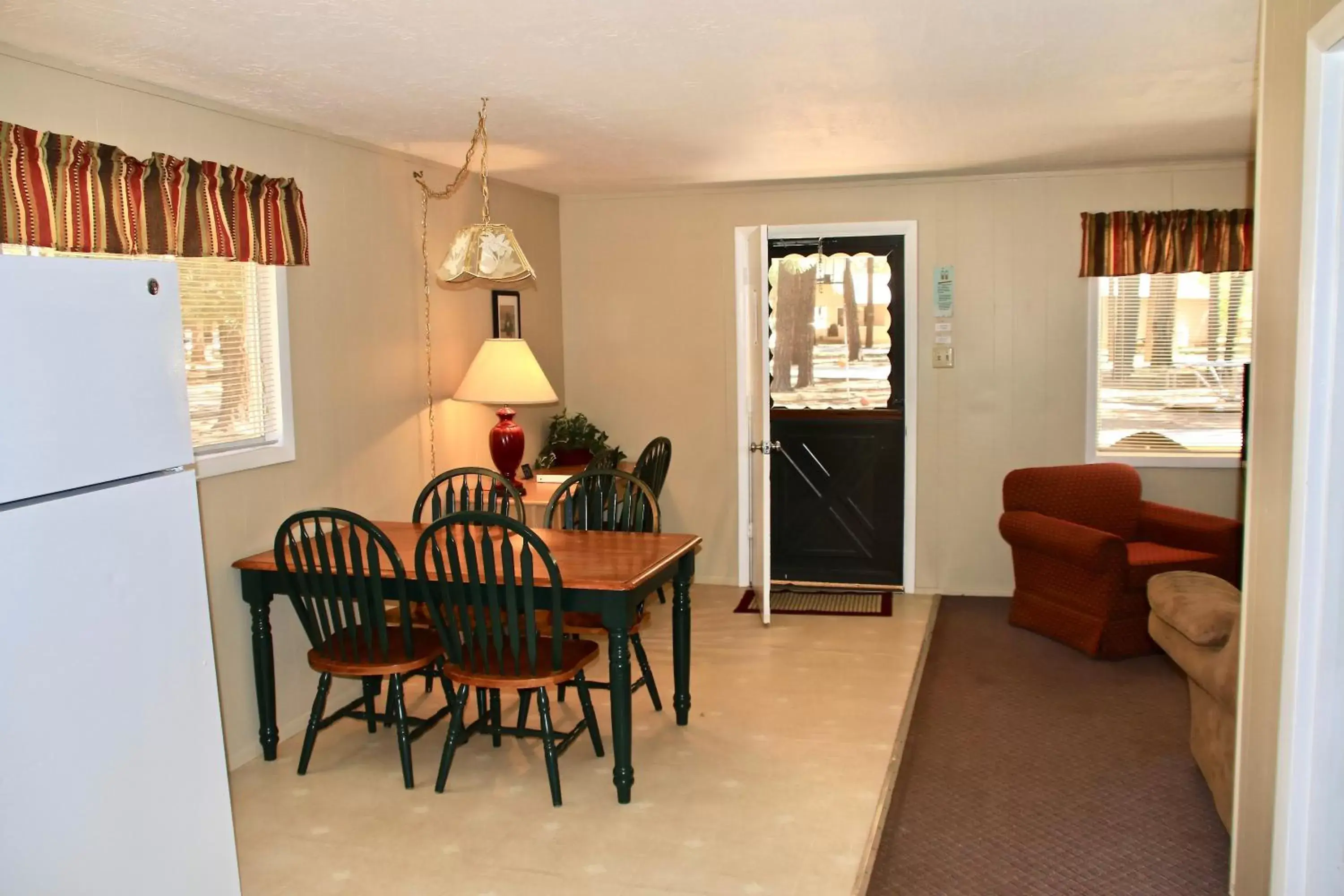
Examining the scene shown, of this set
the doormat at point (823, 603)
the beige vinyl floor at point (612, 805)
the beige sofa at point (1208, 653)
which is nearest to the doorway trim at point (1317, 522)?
the beige sofa at point (1208, 653)

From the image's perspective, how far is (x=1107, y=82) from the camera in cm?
347

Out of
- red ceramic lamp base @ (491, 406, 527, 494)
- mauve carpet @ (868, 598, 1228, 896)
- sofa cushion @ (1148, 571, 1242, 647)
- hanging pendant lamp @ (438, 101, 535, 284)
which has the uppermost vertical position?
hanging pendant lamp @ (438, 101, 535, 284)

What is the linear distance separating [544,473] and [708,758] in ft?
6.61

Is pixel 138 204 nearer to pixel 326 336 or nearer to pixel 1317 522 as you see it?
pixel 326 336

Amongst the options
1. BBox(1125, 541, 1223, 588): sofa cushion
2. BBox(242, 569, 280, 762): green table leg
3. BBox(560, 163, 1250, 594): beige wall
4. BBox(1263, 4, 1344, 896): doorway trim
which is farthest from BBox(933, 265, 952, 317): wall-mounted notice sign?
BBox(242, 569, 280, 762): green table leg

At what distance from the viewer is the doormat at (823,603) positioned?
5.63 m

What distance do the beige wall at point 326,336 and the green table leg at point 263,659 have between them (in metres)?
0.07

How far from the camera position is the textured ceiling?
260cm

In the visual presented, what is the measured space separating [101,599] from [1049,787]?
295 centimetres

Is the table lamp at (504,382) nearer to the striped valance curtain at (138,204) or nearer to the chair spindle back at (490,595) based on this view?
the striped valance curtain at (138,204)

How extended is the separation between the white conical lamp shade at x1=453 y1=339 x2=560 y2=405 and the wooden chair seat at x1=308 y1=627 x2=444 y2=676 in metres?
1.38

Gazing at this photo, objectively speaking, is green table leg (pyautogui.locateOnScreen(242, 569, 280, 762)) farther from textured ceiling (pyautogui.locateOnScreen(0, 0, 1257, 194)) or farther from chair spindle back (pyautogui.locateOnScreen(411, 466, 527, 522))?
textured ceiling (pyautogui.locateOnScreen(0, 0, 1257, 194))

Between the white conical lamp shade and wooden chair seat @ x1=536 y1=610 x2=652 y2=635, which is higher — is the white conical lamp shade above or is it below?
above

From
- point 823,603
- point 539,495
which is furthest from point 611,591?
point 823,603
